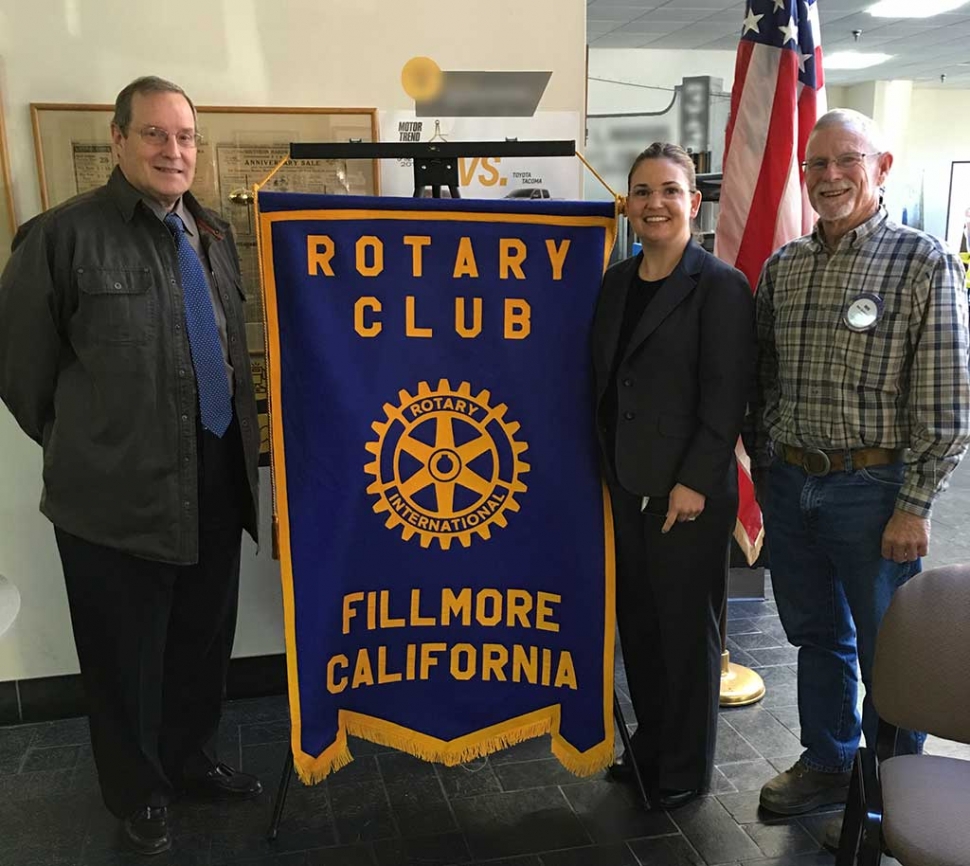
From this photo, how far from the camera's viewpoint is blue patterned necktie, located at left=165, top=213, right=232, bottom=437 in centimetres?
196

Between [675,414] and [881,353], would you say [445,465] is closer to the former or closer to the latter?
[675,414]

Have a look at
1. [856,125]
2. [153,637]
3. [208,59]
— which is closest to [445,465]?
[153,637]

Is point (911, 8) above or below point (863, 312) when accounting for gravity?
above

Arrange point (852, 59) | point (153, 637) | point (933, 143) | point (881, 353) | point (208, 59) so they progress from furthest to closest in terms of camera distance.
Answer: point (933, 143)
point (852, 59)
point (208, 59)
point (153, 637)
point (881, 353)

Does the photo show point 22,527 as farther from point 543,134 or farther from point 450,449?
point 543,134

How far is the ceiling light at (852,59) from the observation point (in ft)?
31.2

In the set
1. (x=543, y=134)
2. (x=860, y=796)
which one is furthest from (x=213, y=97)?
(x=860, y=796)

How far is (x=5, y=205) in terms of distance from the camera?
7.66 feet

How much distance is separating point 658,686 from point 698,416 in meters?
0.74

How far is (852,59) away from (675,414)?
9.62 meters

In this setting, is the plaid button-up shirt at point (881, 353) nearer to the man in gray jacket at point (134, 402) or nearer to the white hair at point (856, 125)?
the white hair at point (856, 125)

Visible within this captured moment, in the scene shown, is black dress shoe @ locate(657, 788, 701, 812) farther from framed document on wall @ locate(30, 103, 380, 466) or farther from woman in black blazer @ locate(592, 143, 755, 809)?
framed document on wall @ locate(30, 103, 380, 466)

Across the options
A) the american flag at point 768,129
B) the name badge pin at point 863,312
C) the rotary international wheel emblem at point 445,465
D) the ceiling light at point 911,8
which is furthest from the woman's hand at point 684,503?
the ceiling light at point 911,8

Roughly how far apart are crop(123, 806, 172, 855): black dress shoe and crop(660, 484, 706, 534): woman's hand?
140 cm
